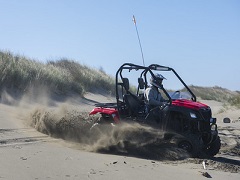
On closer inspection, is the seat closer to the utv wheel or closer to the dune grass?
the utv wheel

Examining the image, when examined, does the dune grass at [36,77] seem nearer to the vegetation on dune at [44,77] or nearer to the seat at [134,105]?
the vegetation on dune at [44,77]

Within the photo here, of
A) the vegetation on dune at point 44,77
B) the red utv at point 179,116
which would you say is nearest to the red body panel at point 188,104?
the red utv at point 179,116

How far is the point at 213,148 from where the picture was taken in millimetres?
8969

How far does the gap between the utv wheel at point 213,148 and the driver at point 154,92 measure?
132 cm

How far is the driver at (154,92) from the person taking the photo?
9188 mm

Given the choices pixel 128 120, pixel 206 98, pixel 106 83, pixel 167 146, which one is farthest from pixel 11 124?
pixel 206 98

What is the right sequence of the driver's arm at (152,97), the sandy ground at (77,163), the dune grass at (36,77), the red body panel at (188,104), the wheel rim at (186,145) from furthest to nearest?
the dune grass at (36,77), the driver's arm at (152,97), the red body panel at (188,104), the wheel rim at (186,145), the sandy ground at (77,163)

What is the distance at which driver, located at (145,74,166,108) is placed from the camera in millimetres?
9188

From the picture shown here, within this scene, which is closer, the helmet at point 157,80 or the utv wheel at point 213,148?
the utv wheel at point 213,148

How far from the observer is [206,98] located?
35844mm

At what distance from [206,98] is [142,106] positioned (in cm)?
2715

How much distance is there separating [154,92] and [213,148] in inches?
66.2

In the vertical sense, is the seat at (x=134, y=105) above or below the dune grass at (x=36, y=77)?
below

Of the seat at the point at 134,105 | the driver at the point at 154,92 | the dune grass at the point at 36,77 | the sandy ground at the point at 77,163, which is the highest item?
the dune grass at the point at 36,77
